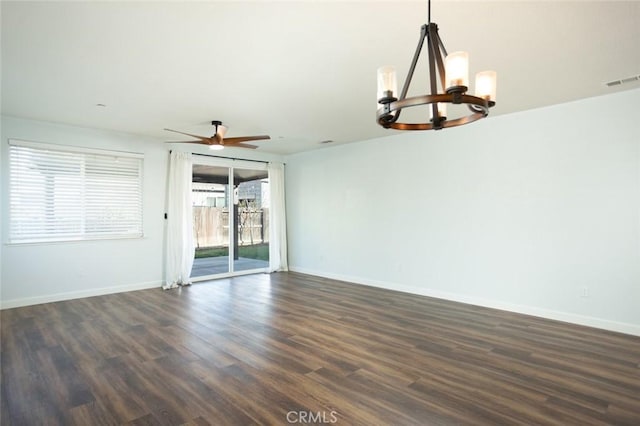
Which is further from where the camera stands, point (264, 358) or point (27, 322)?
point (27, 322)

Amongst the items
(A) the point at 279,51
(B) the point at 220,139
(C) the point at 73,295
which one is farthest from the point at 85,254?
(A) the point at 279,51

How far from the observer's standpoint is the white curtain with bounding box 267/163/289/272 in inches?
307

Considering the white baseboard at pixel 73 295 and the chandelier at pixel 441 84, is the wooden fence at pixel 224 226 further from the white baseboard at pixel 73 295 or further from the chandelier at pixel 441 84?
the chandelier at pixel 441 84

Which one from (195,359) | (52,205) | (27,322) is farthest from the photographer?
(52,205)

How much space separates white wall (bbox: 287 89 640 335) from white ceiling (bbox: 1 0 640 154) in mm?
535

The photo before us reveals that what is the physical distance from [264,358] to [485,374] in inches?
75.2

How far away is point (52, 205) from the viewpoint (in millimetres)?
5273

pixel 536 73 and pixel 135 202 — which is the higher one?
pixel 536 73

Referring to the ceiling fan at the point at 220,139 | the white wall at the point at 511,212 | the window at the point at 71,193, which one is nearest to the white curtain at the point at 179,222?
the window at the point at 71,193

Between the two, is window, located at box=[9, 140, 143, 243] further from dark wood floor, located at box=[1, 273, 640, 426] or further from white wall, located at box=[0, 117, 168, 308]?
dark wood floor, located at box=[1, 273, 640, 426]

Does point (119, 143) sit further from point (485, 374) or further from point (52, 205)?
point (485, 374)

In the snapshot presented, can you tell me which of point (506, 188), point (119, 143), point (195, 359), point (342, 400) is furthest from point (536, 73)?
point (119, 143)

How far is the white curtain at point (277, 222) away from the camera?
25.6ft

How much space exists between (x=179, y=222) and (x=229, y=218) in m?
1.14
